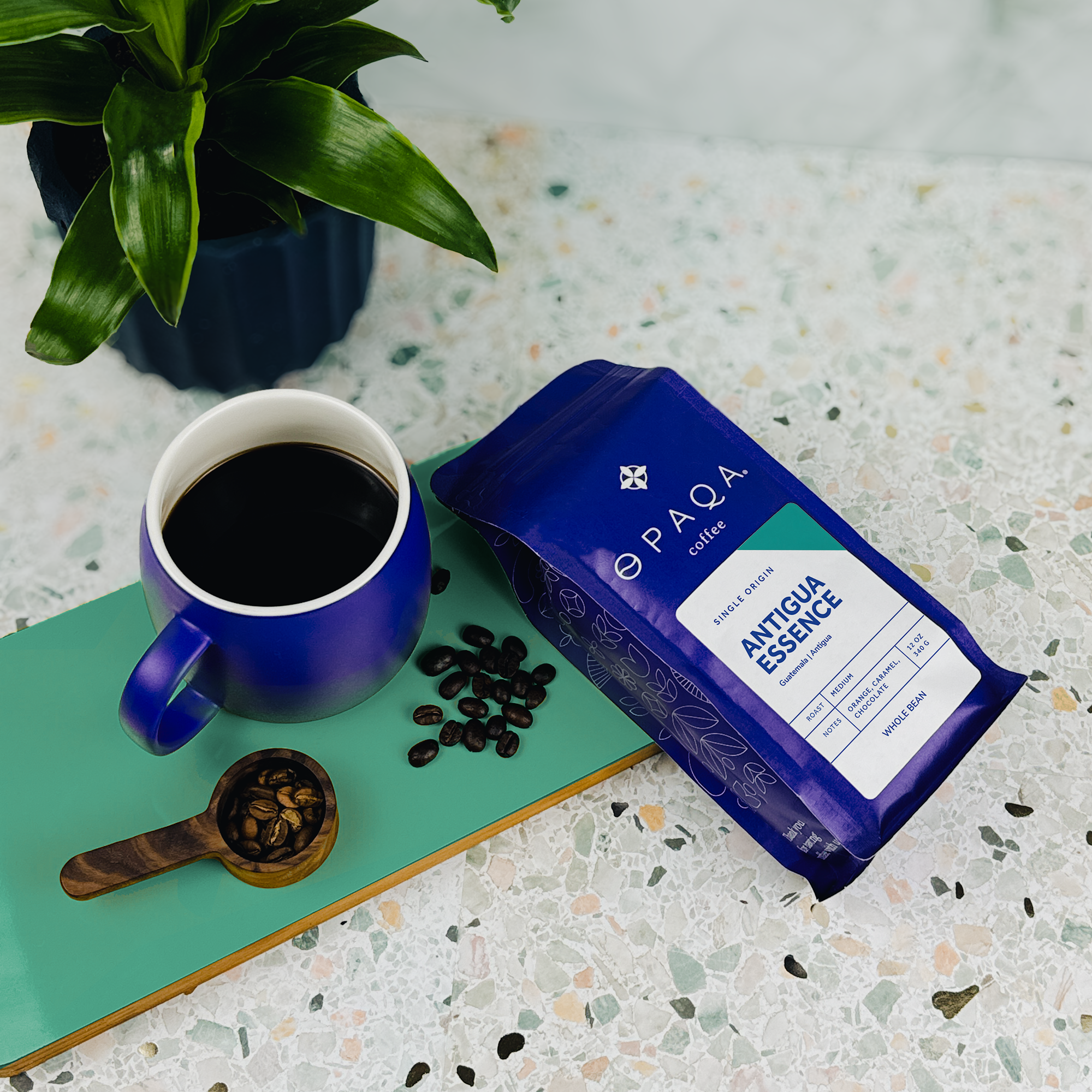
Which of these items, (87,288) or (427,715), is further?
(427,715)

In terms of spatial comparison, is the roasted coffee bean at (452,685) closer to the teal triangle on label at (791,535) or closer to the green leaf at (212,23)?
the teal triangle on label at (791,535)

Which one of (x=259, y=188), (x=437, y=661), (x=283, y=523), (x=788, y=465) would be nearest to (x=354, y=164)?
(x=259, y=188)

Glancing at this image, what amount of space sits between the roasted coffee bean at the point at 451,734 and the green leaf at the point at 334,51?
0.39 meters

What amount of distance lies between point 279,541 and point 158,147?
217 millimetres

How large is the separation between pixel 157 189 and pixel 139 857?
366mm

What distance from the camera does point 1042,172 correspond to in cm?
96

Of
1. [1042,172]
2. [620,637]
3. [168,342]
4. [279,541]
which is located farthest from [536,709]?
[1042,172]

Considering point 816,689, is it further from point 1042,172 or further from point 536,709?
point 1042,172

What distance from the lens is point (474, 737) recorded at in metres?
0.69

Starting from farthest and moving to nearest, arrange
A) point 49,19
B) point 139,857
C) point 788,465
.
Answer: point 788,465
point 139,857
point 49,19

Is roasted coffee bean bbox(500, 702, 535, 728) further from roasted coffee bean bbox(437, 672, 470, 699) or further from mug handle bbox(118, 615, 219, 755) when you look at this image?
mug handle bbox(118, 615, 219, 755)

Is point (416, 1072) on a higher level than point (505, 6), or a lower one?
lower

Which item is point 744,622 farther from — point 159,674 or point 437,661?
point 159,674

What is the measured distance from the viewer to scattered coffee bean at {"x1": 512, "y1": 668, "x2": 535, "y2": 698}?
71 cm
